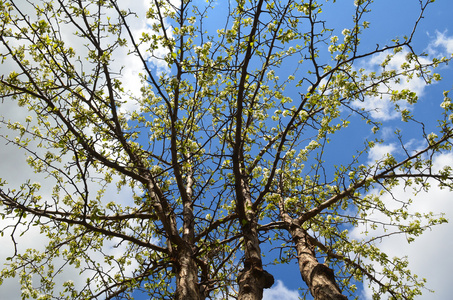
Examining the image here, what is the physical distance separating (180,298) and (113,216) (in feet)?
9.30

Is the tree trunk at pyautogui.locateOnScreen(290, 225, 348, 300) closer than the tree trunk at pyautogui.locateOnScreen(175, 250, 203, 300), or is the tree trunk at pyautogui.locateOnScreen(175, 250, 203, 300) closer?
the tree trunk at pyautogui.locateOnScreen(290, 225, 348, 300)

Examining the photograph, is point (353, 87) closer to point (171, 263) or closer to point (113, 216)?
point (171, 263)

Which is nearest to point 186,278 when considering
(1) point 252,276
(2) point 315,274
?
(1) point 252,276

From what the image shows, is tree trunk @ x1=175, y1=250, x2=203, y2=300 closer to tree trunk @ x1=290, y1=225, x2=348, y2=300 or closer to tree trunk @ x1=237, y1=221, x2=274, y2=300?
tree trunk @ x1=237, y1=221, x2=274, y2=300

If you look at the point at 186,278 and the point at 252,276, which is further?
the point at 186,278

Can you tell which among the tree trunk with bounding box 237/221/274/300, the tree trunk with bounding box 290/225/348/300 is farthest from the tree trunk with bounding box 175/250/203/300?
the tree trunk with bounding box 290/225/348/300

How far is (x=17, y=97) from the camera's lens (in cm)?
683

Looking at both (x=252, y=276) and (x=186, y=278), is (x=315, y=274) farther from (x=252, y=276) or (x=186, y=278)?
(x=186, y=278)

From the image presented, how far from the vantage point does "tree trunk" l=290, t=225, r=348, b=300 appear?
4.73 meters

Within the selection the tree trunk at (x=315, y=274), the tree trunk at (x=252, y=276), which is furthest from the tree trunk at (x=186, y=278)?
the tree trunk at (x=315, y=274)

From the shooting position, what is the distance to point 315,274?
17.0 feet

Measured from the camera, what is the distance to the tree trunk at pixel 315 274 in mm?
4730

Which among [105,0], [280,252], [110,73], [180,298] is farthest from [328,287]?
[105,0]

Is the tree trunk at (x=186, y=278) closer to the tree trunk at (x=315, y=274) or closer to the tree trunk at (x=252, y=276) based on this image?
the tree trunk at (x=252, y=276)
